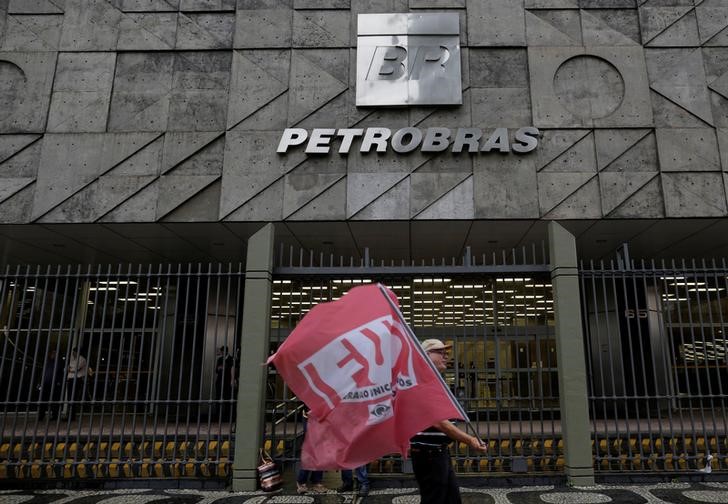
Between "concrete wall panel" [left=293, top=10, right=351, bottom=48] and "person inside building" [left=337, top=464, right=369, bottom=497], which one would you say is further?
"concrete wall panel" [left=293, top=10, right=351, bottom=48]

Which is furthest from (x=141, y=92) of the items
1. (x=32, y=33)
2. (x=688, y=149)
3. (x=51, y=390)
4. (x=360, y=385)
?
(x=688, y=149)

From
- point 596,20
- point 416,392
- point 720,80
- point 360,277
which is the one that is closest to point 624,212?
point 720,80

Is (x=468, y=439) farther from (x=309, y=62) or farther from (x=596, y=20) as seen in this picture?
(x=596, y=20)

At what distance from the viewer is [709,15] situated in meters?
11.4

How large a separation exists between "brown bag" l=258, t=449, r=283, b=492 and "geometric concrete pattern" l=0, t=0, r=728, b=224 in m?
4.59

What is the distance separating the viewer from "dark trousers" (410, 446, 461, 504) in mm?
4207

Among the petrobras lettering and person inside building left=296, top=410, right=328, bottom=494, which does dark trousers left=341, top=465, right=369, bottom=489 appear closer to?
person inside building left=296, top=410, right=328, bottom=494

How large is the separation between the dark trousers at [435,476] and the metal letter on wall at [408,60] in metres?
8.15

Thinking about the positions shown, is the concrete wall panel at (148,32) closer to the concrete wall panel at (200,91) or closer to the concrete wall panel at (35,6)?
the concrete wall panel at (200,91)

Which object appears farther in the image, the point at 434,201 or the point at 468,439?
the point at 434,201

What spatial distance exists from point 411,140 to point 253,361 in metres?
5.35

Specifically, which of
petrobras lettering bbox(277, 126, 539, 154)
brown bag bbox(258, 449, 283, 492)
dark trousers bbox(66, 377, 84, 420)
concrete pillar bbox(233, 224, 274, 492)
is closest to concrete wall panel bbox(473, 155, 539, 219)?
petrobras lettering bbox(277, 126, 539, 154)

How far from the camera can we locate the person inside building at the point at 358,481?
774cm

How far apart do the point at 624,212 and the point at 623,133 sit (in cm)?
165
